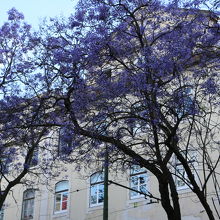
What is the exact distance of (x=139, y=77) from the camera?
14703 millimetres

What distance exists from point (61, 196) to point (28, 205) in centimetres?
303

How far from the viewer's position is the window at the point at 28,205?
30922 millimetres

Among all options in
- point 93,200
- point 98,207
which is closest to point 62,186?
point 93,200

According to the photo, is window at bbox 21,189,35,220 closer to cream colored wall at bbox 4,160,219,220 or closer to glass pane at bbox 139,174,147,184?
cream colored wall at bbox 4,160,219,220

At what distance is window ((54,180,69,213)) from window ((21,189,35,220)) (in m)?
2.04

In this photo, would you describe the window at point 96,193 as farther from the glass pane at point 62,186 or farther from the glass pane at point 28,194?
the glass pane at point 28,194

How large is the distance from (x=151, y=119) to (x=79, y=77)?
2906 millimetres

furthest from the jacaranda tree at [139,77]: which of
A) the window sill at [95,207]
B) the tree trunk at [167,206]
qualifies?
the window sill at [95,207]

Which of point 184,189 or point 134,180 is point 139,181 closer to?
point 134,180

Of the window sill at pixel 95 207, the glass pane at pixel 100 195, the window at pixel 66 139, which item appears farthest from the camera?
the glass pane at pixel 100 195

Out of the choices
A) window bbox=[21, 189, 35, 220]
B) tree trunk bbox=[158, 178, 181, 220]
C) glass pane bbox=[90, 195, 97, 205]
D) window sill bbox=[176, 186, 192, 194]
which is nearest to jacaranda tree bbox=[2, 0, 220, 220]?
tree trunk bbox=[158, 178, 181, 220]

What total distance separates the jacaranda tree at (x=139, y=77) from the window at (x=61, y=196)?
1255 cm

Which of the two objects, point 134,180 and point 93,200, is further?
point 93,200

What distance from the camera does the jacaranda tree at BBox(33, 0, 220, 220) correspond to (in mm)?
14664
